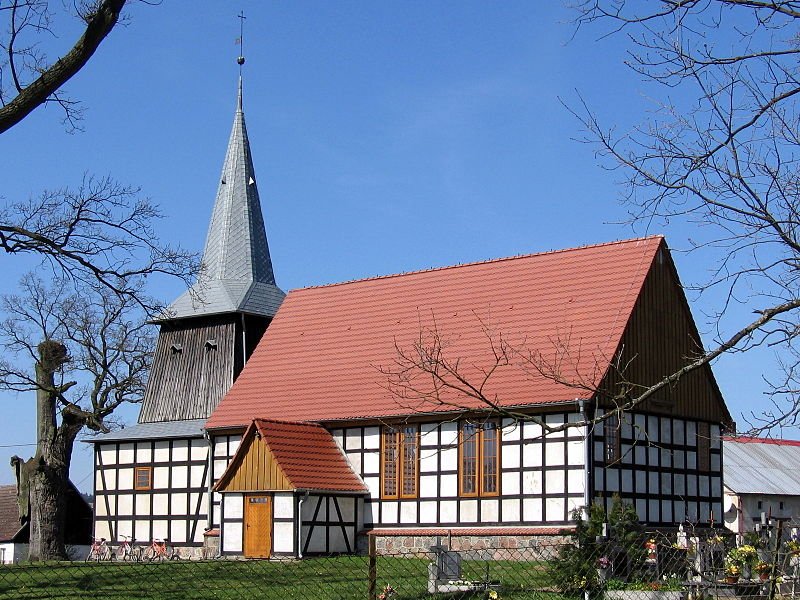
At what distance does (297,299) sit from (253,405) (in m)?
4.71

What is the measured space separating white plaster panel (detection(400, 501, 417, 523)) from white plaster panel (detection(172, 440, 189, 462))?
26.9 ft

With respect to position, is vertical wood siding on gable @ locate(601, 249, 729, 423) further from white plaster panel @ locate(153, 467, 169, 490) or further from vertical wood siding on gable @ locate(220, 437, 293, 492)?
white plaster panel @ locate(153, 467, 169, 490)

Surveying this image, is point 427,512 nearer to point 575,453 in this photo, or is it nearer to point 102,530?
point 575,453

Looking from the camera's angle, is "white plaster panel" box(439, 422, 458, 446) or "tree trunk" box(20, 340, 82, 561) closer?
"white plaster panel" box(439, 422, 458, 446)

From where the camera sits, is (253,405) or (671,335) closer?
(671,335)

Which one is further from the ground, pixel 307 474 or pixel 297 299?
pixel 297 299

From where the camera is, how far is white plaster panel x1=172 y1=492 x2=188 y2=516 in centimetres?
3400

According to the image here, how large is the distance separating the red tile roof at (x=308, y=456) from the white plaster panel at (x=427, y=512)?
177 centimetres

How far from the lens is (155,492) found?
1371 inches

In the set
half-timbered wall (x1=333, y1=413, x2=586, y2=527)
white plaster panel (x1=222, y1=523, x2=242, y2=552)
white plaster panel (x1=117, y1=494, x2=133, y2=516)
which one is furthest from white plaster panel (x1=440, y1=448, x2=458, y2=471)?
white plaster panel (x1=117, y1=494, x2=133, y2=516)

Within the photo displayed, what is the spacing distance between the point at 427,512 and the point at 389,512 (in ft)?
4.09

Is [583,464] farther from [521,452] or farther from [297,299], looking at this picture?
[297,299]

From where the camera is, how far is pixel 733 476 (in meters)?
49.1

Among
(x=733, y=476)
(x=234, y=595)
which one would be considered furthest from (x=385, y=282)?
(x=733, y=476)
